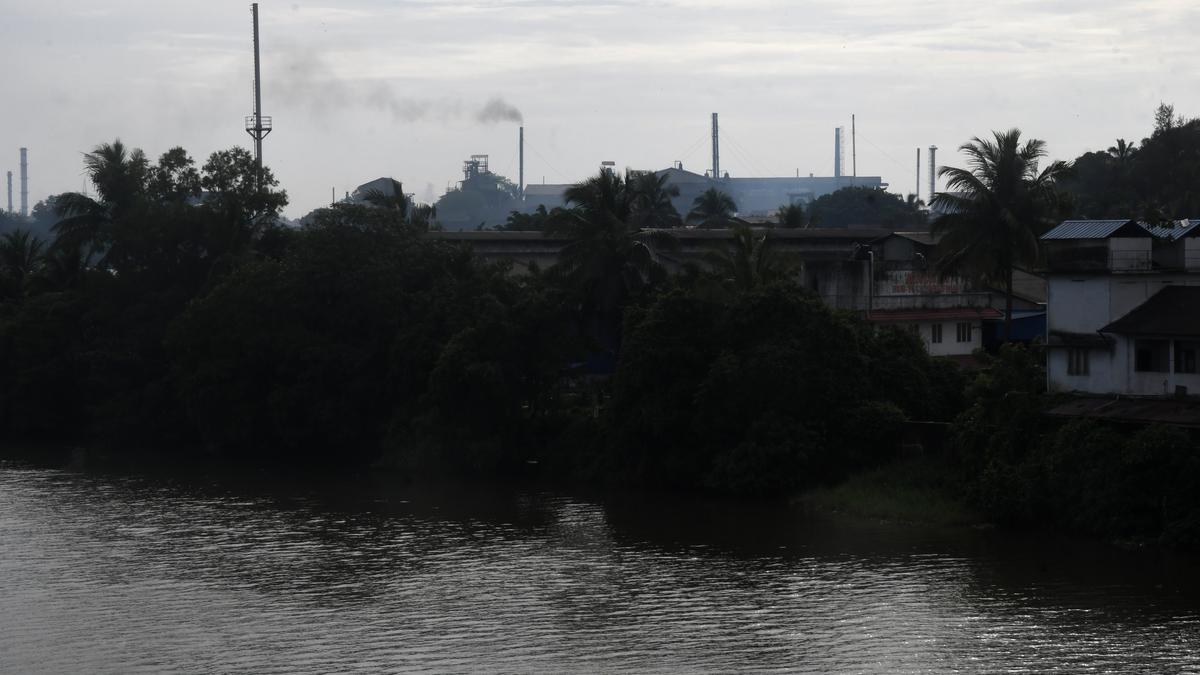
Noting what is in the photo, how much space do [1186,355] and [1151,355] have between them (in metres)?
0.79

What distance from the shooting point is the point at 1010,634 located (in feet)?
64.0

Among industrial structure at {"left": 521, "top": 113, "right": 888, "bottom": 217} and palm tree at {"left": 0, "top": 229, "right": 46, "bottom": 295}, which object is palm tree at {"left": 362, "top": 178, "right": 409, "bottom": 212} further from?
industrial structure at {"left": 521, "top": 113, "right": 888, "bottom": 217}

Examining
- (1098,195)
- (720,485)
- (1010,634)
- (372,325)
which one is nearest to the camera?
(1010,634)

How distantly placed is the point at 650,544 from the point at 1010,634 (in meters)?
8.57

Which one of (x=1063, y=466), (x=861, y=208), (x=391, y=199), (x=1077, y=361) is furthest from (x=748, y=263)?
(x=861, y=208)

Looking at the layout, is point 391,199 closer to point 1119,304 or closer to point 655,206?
point 655,206

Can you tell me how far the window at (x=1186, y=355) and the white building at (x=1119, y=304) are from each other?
0.02 meters

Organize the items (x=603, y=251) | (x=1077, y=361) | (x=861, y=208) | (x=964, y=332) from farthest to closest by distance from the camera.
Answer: (x=861, y=208)
(x=964, y=332)
(x=603, y=251)
(x=1077, y=361)

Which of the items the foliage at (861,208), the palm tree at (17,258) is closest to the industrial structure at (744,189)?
the foliage at (861,208)

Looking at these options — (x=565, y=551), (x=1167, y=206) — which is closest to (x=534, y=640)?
(x=565, y=551)

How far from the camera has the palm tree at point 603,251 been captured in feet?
121

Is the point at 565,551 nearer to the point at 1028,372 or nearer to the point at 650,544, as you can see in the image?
the point at 650,544

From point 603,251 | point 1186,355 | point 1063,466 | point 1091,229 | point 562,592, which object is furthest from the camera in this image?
point 603,251

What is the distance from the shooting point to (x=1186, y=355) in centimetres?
2641
